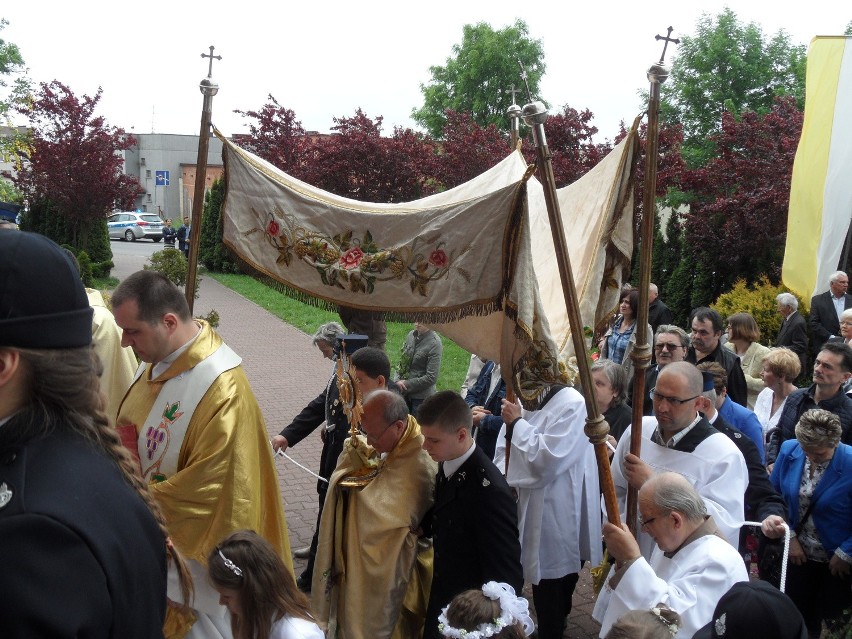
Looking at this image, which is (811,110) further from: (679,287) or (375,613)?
(375,613)

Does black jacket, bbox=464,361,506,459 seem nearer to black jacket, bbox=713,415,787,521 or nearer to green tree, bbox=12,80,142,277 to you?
black jacket, bbox=713,415,787,521

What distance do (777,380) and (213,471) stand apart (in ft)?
15.3

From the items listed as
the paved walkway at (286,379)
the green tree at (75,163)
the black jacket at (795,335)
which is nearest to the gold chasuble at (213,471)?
the paved walkway at (286,379)

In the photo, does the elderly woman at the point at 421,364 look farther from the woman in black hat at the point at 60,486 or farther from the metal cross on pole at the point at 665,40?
the woman in black hat at the point at 60,486

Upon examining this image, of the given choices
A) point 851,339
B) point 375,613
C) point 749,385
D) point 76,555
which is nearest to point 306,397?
point 749,385

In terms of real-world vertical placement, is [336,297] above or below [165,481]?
above

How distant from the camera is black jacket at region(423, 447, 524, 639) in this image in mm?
3639

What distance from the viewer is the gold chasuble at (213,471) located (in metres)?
3.35

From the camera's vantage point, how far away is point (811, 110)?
10445 millimetres

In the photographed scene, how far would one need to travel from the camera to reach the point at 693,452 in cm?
400

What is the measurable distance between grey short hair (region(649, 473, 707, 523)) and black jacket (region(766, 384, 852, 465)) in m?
2.76

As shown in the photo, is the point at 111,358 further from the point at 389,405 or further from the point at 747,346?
the point at 747,346

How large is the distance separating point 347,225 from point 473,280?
2.11 ft

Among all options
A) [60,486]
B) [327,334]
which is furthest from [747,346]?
[60,486]
